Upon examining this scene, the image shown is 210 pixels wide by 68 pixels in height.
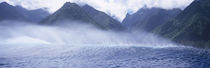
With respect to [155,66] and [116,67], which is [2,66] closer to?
[116,67]

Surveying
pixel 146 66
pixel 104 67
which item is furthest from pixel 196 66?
pixel 104 67

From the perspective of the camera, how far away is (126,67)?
288 feet

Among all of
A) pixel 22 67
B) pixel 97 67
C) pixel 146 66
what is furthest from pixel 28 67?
pixel 146 66

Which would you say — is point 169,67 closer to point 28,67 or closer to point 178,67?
point 178,67

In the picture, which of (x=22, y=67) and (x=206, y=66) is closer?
(x=22, y=67)

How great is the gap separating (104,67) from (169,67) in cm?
2610

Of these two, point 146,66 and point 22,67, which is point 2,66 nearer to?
point 22,67

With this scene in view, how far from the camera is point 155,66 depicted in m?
90.4

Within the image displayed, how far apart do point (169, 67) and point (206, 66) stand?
658 inches

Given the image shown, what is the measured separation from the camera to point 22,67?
8575cm

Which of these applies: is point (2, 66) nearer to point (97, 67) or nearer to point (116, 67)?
point (97, 67)

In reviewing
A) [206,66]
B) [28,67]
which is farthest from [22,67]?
[206,66]

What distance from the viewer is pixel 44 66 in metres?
89.9

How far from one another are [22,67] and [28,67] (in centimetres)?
226
